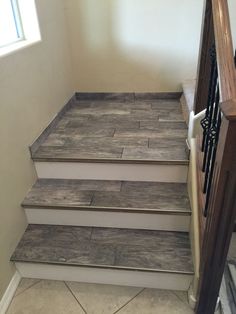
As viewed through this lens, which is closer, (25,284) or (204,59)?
(204,59)

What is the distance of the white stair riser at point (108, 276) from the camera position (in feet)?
4.79

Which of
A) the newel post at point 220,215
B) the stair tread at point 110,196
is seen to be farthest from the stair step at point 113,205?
the newel post at point 220,215

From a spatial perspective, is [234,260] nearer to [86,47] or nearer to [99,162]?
[99,162]

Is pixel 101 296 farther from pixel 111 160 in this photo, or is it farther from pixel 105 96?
pixel 105 96

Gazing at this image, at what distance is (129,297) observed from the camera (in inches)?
58.2

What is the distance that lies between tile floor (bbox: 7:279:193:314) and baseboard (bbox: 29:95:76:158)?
0.84 metres

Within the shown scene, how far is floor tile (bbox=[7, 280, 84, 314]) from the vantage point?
1.43 metres

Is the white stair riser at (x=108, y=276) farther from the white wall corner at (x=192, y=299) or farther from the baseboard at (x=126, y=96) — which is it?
the baseboard at (x=126, y=96)

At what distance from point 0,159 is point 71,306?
88cm

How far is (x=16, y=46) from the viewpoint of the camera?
1660 millimetres

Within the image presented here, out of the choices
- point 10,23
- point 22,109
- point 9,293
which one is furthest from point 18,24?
point 9,293

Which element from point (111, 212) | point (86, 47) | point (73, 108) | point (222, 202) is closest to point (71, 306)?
point (111, 212)

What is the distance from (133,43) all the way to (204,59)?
3.78 ft

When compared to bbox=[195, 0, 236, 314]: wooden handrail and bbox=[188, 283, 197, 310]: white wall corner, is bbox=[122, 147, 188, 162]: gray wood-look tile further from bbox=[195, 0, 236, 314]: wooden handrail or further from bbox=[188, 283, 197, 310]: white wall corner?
bbox=[188, 283, 197, 310]: white wall corner
